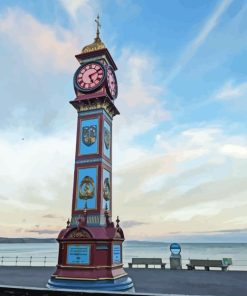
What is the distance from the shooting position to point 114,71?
24.6 m

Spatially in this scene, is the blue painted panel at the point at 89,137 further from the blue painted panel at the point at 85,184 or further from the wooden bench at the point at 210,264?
the wooden bench at the point at 210,264

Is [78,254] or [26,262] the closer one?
[78,254]

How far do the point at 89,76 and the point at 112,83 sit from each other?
6.21 ft

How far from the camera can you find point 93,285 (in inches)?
672

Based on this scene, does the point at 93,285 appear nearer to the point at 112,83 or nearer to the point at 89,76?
the point at 89,76

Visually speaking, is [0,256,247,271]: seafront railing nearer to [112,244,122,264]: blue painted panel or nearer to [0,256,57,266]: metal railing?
[0,256,57,266]: metal railing

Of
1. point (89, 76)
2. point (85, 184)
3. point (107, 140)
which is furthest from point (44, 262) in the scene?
point (89, 76)

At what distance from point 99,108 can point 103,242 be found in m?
8.71

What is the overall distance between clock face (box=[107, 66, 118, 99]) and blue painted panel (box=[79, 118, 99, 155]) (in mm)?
2758

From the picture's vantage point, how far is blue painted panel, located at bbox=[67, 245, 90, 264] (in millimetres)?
18000

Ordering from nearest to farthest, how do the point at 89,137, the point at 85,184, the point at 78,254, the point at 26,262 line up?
the point at 78,254
the point at 85,184
the point at 89,137
the point at 26,262

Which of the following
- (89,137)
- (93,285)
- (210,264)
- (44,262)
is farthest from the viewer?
(44,262)

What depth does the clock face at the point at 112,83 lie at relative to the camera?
22.4 meters

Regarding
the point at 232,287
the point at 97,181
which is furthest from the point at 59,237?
the point at 232,287
